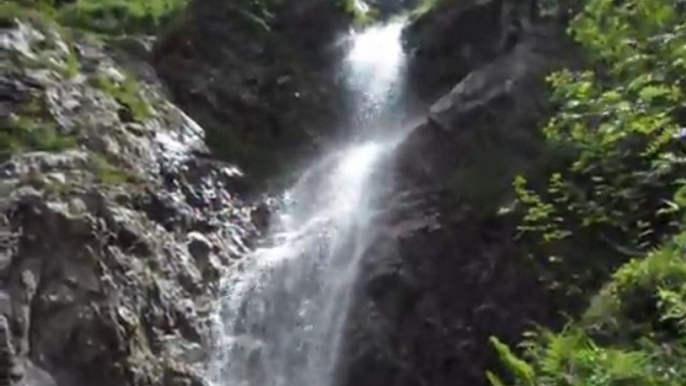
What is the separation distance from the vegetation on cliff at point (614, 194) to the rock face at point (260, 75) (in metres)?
3.65

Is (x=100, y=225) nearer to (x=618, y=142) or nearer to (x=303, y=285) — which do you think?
(x=303, y=285)

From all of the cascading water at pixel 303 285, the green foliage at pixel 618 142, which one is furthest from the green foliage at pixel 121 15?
the green foliage at pixel 618 142

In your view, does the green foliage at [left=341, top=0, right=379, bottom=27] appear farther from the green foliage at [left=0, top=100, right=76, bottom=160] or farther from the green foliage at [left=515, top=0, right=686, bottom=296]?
the green foliage at [left=515, top=0, right=686, bottom=296]

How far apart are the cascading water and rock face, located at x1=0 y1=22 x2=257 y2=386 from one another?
28cm

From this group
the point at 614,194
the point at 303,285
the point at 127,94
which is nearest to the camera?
the point at 614,194

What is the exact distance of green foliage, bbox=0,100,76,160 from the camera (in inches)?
337

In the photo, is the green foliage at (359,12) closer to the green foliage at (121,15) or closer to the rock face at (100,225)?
the green foliage at (121,15)

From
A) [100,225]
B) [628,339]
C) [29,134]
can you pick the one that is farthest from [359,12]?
[628,339]

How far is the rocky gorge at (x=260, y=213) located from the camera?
771cm

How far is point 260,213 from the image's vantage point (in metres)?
10.1

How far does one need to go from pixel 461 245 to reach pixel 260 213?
2533mm

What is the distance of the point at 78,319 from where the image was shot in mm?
7617

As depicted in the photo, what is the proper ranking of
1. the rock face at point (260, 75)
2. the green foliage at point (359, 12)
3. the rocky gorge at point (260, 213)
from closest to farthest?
the rocky gorge at point (260, 213) → the rock face at point (260, 75) → the green foliage at point (359, 12)

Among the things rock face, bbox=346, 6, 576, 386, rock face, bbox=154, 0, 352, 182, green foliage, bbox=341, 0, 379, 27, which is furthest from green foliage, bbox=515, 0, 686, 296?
green foliage, bbox=341, 0, 379, 27
